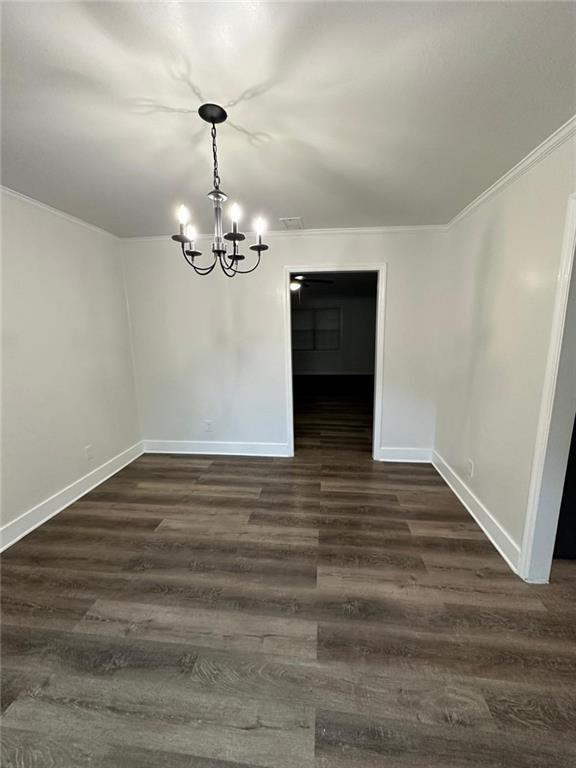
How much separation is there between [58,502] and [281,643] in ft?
7.32

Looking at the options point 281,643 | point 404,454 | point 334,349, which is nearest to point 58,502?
point 281,643

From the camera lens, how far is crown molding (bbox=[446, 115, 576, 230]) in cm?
146

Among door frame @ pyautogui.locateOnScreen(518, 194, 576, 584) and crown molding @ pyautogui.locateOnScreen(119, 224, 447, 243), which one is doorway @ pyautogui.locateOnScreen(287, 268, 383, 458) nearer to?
crown molding @ pyautogui.locateOnScreen(119, 224, 447, 243)

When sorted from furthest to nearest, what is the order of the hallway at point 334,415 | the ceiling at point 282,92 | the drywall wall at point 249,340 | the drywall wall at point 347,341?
the drywall wall at point 347,341 → the hallway at point 334,415 → the drywall wall at point 249,340 → the ceiling at point 282,92

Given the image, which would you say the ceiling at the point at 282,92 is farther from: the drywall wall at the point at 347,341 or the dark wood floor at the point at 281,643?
the drywall wall at the point at 347,341

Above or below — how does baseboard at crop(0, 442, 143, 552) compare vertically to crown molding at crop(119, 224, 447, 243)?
below

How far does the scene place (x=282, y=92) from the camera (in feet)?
4.22

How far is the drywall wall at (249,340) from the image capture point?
120 inches

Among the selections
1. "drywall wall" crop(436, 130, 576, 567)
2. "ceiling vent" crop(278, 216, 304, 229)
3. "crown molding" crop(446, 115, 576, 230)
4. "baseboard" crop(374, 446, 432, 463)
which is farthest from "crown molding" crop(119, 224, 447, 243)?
"baseboard" crop(374, 446, 432, 463)

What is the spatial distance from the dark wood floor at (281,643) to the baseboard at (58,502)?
99mm

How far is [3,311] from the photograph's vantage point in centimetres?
214

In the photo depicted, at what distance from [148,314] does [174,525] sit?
7.44ft

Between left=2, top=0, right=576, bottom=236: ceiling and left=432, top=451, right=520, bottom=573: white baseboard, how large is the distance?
90.3 inches

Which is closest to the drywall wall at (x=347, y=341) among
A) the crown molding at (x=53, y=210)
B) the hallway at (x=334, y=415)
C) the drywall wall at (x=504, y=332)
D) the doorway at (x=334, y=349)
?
the doorway at (x=334, y=349)
